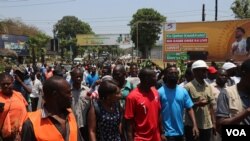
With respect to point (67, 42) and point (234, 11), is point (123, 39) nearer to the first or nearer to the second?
point (234, 11)

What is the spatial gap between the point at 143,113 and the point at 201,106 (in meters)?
1.30

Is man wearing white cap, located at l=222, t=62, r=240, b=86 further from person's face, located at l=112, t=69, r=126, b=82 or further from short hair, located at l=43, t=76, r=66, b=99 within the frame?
short hair, located at l=43, t=76, r=66, b=99

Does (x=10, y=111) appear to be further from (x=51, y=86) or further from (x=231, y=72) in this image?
(x=231, y=72)

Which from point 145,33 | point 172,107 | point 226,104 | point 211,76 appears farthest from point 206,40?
point 145,33

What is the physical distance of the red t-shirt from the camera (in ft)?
18.8

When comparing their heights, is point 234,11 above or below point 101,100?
above

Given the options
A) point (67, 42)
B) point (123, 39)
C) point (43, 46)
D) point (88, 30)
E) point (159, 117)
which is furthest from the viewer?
point (88, 30)

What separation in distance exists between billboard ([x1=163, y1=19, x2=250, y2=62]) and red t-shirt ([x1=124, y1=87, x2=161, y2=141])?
80.2ft

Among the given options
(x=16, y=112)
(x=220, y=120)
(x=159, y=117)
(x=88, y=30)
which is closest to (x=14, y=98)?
(x=16, y=112)

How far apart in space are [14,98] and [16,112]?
213 millimetres

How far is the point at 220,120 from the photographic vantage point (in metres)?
3.96

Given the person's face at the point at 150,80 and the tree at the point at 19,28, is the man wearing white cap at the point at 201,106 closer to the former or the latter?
the person's face at the point at 150,80

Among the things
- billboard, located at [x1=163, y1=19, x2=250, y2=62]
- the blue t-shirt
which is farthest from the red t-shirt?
billboard, located at [x1=163, y1=19, x2=250, y2=62]

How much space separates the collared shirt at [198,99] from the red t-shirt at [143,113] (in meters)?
1.05
